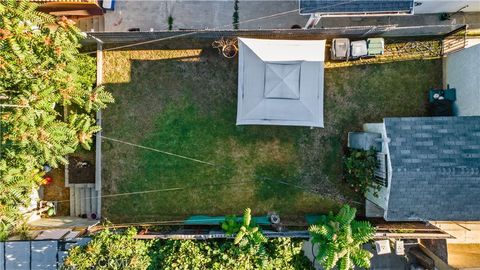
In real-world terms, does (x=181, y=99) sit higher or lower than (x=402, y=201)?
higher

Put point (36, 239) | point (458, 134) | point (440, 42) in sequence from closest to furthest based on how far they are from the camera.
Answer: point (458, 134) < point (36, 239) < point (440, 42)

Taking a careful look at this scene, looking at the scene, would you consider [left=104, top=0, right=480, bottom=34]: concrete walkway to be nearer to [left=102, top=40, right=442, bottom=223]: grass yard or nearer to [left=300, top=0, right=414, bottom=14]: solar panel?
[left=102, top=40, right=442, bottom=223]: grass yard

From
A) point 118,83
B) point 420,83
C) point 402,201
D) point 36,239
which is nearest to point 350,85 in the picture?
point 420,83

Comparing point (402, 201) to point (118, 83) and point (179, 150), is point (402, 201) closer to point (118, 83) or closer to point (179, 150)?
point (179, 150)

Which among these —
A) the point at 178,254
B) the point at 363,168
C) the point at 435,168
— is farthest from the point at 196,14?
the point at 435,168

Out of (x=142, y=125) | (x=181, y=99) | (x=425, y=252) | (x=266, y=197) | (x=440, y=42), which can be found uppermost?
(x=440, y=42)

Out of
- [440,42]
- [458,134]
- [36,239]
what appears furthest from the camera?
[440,42]

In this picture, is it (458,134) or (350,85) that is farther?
(350,85)

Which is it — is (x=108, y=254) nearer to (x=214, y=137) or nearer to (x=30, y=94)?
(x=30, y=94)
